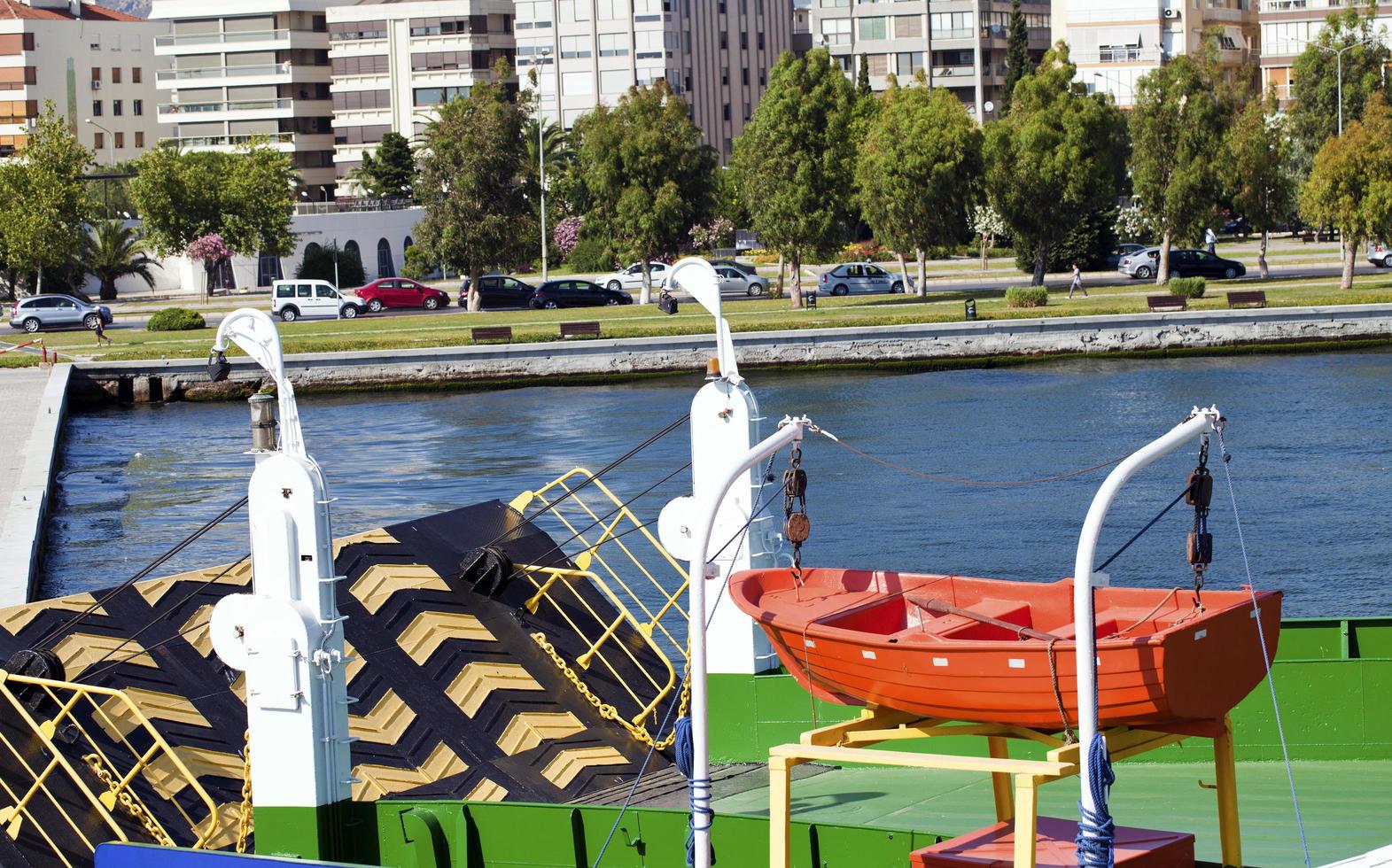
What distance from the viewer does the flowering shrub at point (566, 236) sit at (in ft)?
279

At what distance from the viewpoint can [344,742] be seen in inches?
416

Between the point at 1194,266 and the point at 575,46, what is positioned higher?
the point at 575,46

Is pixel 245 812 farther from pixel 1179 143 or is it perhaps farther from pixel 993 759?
pixel 1179 143

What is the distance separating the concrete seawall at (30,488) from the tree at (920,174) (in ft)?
88.4

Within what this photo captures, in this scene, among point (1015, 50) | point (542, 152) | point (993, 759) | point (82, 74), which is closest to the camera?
point (993, 759)

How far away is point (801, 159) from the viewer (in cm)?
5722

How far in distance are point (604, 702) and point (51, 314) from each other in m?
54.9

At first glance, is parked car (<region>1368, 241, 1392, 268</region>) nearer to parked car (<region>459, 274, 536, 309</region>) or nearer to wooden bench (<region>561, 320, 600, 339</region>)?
parked car (<region>459, 274, 536, 309</region>)

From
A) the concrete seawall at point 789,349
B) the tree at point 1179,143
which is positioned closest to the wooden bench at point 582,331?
the concrete seawall at point 789,349

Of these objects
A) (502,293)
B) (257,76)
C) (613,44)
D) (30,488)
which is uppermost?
(613,44)

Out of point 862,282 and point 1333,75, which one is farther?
A: point 1333,75

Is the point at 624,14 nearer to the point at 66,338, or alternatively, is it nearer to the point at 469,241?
the point at 469,241

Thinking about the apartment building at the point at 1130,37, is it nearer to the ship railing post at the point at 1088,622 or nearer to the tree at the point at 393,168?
the tree at the point at 393,168

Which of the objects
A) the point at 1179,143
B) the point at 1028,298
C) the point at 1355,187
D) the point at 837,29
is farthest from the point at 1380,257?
the point at 837,29
